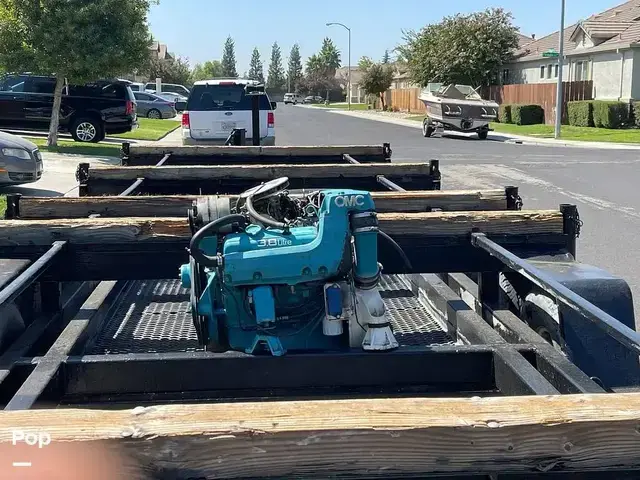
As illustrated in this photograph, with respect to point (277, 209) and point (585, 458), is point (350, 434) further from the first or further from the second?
point (277, 209)

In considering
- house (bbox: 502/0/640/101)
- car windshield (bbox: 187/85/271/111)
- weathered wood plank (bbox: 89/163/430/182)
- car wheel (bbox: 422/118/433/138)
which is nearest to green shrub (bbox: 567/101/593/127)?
Result: house (bbox: 502/0/640/101)

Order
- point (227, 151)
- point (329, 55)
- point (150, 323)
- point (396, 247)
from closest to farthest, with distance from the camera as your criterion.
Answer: point (396, 247)
point (150, 323)
point (227, 151)
point (329, 55)

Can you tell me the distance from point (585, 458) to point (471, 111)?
29998 millimetres

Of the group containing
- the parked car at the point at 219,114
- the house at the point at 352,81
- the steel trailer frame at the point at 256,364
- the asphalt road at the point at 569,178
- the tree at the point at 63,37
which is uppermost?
the house at the point at 352,81

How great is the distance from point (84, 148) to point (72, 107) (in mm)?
2049

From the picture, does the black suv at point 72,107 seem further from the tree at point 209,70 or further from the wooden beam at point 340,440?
the tree at point 209,70

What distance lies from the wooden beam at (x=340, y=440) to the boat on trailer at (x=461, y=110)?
2990 cm

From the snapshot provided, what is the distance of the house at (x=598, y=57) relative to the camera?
39.9 m

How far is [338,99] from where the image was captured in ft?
476

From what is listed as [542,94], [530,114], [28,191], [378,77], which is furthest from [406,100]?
[28,191]

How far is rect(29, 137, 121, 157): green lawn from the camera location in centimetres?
2088

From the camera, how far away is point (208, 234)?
3.08 meters

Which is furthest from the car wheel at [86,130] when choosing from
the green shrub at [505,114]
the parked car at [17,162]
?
the green shrub at [505,114]

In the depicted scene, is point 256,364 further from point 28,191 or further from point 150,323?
point 28,191
